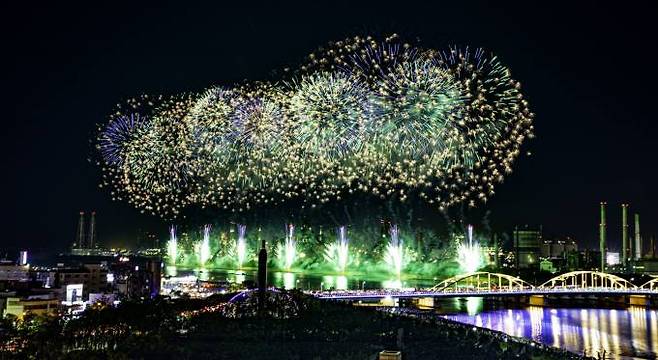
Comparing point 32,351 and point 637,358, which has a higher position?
point 32,351

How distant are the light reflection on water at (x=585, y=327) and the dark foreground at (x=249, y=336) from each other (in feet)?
52.5

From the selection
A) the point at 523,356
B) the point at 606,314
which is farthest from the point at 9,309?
the point at 606,314

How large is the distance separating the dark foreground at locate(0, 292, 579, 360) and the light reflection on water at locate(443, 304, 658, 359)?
16.0 metres

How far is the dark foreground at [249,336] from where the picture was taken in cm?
1727

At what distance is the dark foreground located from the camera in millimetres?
17266

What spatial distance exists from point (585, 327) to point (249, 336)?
3887 centimetres

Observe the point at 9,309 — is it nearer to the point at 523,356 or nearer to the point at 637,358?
the point at 523,356

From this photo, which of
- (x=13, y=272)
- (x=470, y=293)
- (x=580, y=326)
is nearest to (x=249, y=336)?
(x=580, y=326)

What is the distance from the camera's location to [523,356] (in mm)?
21125

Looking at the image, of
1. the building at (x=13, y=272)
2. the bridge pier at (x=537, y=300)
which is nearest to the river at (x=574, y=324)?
the bridge pier at (x=537, y=300)

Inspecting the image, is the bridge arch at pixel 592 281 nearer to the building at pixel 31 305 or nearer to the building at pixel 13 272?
the building at pixel 31 305

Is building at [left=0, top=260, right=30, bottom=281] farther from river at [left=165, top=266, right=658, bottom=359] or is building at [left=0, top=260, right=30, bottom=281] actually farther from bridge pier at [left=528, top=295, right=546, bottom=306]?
bridge pier at [left=528, top=295, right=546, bottom=306]

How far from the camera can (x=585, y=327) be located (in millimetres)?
51375

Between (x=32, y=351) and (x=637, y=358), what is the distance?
3193 cm
